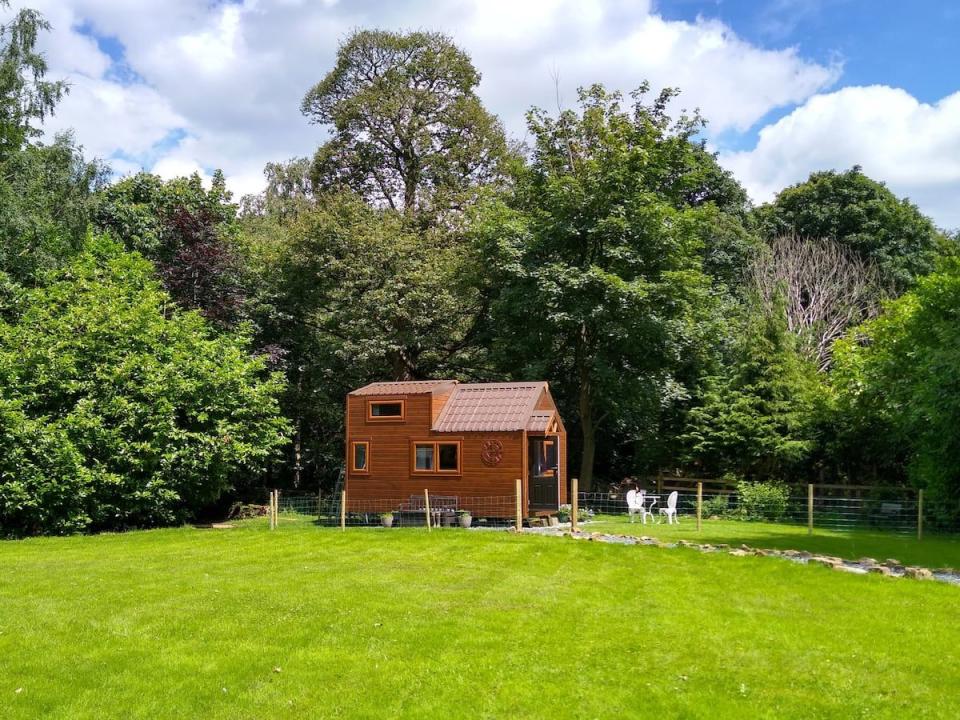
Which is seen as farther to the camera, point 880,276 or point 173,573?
point 880,276

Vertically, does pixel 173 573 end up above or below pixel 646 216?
below

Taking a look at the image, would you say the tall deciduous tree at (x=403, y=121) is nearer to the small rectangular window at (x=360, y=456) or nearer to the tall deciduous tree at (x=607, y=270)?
the tall deciduous tree at (x=607, y=270)

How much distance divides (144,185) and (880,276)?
100 ft

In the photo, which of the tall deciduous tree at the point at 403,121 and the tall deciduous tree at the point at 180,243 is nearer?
the tall deciduous tree at the point at 180,243

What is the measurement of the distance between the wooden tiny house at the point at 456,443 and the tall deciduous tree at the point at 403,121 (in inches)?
455

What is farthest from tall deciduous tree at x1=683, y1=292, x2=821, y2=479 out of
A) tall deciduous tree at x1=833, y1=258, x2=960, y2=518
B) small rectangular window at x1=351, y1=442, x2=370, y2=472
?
small rectangular window at x1=351, y1=442, x2=370, y2=472

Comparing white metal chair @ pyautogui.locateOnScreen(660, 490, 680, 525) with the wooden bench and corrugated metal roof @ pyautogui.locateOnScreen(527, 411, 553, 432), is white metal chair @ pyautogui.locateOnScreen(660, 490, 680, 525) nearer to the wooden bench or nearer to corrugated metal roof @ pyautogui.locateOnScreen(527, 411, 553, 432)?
corrugated metal roof @ pyautogui.locateOnScreen(527, 411, 553, 432)

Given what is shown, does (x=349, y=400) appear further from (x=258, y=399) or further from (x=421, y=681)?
(x=421, y=681)

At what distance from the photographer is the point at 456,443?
68.2 ft

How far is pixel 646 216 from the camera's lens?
24891 millimetres

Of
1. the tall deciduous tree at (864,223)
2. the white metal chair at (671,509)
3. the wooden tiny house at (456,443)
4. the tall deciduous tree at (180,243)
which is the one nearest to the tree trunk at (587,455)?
the wooden tiny house at (456,443)

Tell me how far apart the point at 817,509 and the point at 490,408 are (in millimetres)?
9146

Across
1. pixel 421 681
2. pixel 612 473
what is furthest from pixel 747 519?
pixel 421 681

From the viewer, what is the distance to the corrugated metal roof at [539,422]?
20156mm
